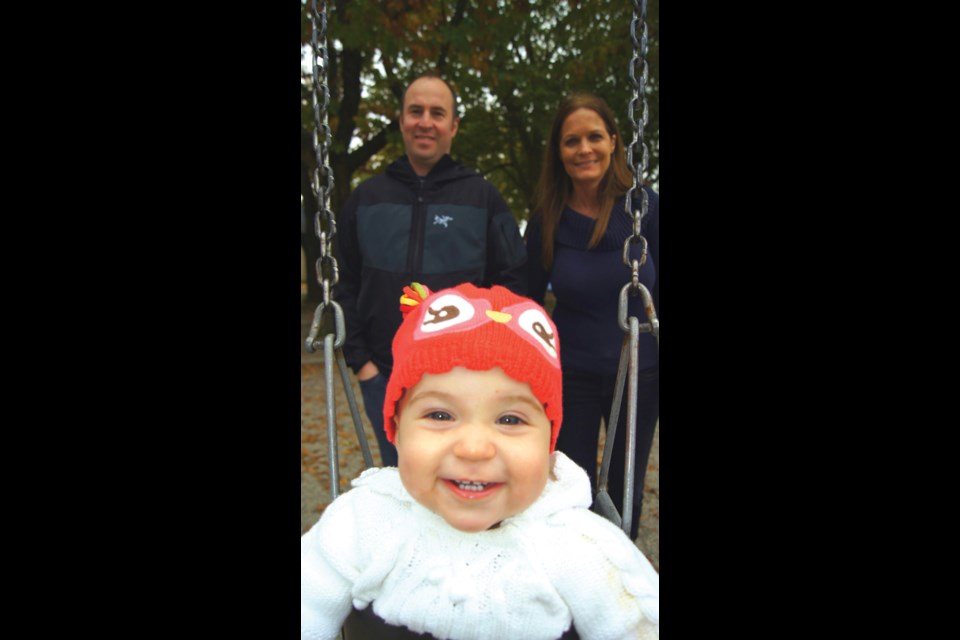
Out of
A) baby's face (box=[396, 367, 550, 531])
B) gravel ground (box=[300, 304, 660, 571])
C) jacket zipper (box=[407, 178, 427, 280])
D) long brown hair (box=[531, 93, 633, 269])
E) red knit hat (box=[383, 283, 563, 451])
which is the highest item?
long brown hair (box=[531, 93, 633, 269])

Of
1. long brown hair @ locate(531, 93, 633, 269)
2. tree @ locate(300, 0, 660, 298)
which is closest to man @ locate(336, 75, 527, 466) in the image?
long brown hair @ locate(531, 93, 633, 269)

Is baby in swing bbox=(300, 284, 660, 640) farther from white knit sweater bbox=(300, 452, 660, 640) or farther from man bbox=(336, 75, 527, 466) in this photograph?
man bbox=(336, 75, 527, 466)

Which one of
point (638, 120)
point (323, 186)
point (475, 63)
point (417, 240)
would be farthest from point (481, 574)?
point (475, 63)

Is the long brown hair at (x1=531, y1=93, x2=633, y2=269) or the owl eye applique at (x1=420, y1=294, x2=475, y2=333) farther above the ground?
the long brown hair at (x1=531, y1=93, x2=633, y2=269)

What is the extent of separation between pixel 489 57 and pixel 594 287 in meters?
6.05

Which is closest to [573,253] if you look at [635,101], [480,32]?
[635,101]

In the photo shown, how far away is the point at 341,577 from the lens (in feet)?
5.32

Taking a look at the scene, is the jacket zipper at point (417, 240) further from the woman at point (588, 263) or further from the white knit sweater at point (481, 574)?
the white knit sweater at point (481, 574)

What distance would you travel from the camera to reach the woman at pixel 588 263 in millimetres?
2547

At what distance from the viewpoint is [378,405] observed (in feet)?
9.29

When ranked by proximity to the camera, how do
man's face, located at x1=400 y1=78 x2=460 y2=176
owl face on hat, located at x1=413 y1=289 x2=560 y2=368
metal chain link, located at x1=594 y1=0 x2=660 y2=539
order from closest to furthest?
owl face on hat, located at x1=413 y1=289 x2=560 y2=368, metal chain link, located at x1=594 y1=0 x2=660 y2=539, man's face, located at x1=400 y1=78 x2=460 y2=176

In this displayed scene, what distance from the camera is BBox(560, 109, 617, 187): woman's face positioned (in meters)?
2.55

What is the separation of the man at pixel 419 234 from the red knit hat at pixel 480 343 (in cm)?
94

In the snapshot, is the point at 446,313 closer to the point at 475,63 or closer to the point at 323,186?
the point at 323,186
